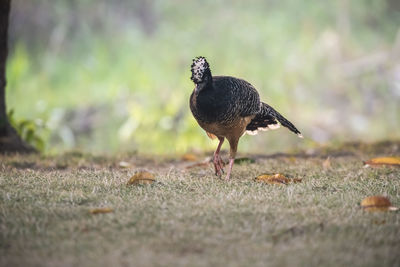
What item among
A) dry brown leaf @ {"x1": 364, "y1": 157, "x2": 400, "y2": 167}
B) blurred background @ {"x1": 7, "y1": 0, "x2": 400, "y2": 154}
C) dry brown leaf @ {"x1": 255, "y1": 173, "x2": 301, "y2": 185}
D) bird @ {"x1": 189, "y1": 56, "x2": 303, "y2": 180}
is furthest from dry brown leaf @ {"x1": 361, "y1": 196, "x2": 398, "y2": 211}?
blurred background @ {"x1": 7, "y1": 0, "x2": 400, "y2": 154}

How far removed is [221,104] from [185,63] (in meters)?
5.29

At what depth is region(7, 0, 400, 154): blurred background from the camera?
891 cm

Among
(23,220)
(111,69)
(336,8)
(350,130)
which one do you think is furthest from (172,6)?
(23,220)

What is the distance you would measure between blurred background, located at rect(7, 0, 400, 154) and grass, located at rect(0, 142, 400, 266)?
4483mm

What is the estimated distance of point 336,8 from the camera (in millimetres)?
10406

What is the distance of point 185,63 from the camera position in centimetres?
959

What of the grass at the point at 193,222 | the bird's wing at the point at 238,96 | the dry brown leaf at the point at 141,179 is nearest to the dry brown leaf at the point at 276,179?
the grass at the point at 193,222

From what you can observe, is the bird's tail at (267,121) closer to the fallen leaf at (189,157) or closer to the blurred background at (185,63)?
the fallen leaf at (189,157)

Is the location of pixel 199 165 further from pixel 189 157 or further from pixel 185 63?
pixel 185 63

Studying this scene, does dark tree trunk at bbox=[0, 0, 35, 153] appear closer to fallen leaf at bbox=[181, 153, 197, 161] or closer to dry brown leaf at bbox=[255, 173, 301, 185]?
fallen leaf at bbox=[181, 153, 197, 161]

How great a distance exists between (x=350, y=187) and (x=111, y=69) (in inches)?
248

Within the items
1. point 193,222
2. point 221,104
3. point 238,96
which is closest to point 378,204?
point 193,222

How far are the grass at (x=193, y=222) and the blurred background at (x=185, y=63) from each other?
4483 mm

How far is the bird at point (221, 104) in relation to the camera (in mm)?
4367
